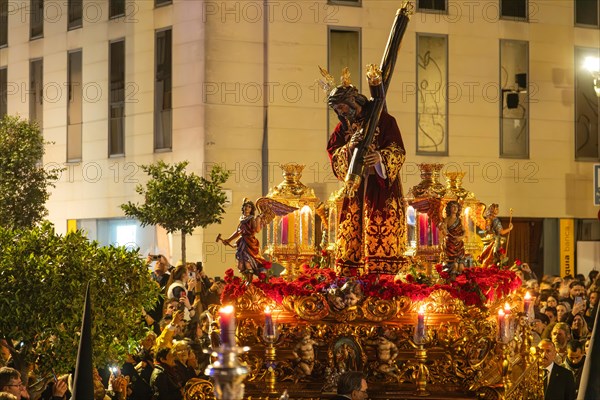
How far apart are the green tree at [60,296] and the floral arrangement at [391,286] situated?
113 centimetres

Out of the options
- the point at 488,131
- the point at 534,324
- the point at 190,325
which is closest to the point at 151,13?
the point at 488,131

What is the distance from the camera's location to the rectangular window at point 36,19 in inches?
1545

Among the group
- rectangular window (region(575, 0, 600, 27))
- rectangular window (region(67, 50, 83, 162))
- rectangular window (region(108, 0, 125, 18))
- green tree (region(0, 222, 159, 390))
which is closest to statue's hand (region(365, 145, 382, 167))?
green tree (region(0, 222, 159, 390))

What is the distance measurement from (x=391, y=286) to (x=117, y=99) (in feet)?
73.3

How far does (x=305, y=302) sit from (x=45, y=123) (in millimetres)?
25351

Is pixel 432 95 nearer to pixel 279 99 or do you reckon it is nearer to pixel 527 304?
pixel 279 99

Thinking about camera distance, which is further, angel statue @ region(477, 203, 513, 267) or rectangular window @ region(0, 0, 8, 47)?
rectangular window @ region(0, 0, 8, 47)

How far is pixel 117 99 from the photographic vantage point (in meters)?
35.6

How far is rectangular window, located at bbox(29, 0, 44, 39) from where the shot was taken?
3925 cm

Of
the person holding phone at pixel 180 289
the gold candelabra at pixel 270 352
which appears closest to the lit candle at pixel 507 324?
the gold candelabra at pixel 270 352

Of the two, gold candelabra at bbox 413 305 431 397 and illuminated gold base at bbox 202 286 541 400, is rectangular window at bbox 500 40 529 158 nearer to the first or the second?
illuminated gold base at bbox 202 286 541 400

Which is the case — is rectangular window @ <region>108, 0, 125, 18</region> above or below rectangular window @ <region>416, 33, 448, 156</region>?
above

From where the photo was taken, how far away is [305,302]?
1431cm

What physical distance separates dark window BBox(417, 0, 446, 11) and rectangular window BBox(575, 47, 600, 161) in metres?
4.23
